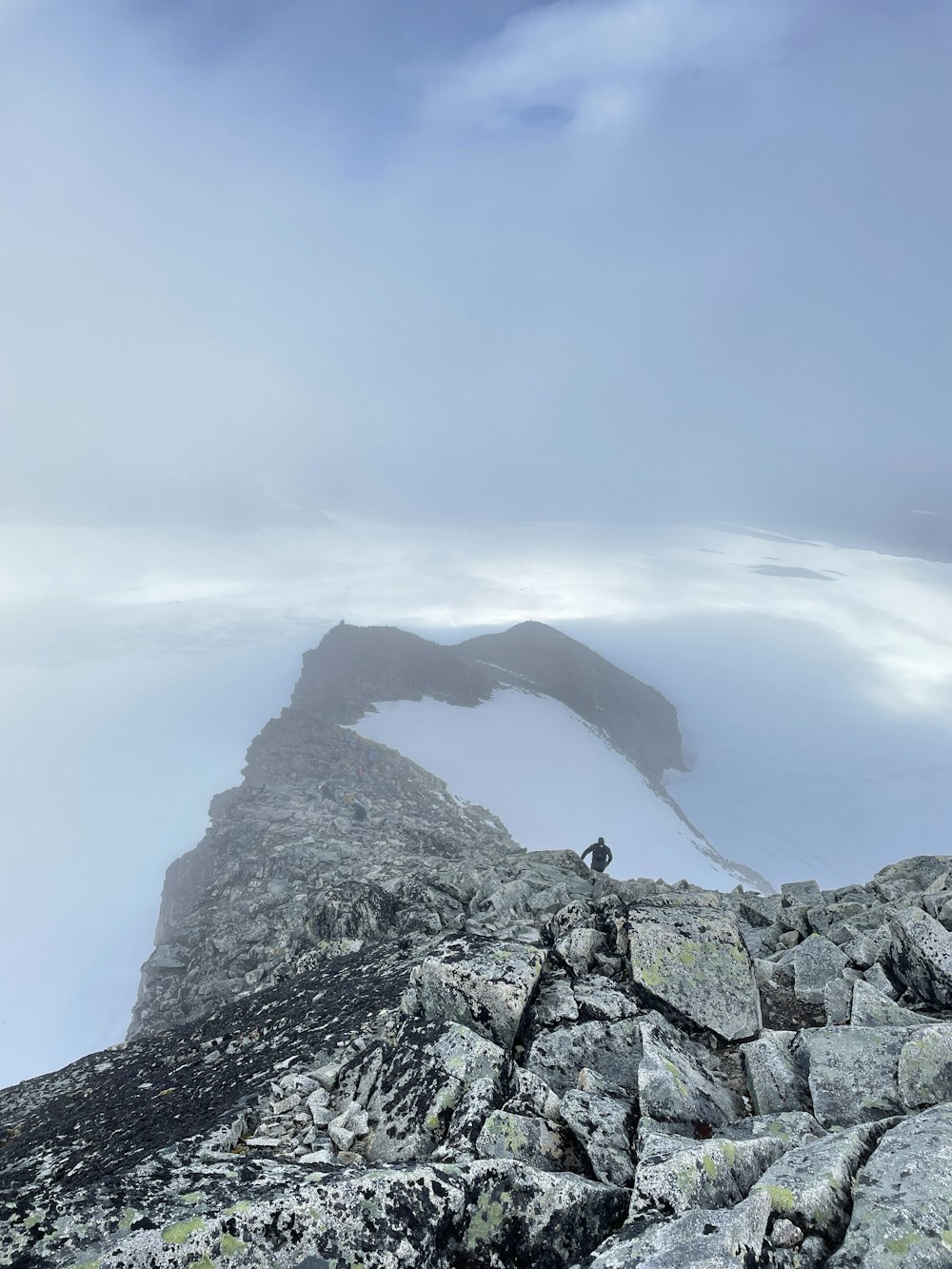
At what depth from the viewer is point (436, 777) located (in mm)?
50531

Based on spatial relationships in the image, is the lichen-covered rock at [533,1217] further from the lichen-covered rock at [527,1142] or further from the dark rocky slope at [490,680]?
the dark rocky slope at [490,680]

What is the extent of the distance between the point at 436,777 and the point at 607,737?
2450 centimetres

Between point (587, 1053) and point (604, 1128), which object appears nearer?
point (604, 1128)

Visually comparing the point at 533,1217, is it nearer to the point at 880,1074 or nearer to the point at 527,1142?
the point at 527,1142

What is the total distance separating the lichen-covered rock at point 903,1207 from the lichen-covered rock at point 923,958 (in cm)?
429

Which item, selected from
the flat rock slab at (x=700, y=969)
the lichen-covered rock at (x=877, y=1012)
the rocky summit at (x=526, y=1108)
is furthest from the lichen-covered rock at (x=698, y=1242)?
the flat rock slab at (x=700, y=969)

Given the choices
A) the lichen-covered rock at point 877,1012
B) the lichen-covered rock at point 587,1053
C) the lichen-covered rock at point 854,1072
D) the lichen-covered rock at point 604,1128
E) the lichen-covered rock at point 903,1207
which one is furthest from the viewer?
the lichen-covered rock at point 877,1012

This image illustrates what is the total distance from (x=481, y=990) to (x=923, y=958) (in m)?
5.86

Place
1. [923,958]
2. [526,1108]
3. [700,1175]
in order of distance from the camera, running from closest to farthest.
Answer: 1. [700,1175]
2. [526,1108]
3. [923,958]

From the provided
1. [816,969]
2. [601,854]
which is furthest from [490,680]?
[816,969]

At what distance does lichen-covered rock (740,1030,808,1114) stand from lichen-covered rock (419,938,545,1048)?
255 cm

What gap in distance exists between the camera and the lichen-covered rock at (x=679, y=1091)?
6.36 m

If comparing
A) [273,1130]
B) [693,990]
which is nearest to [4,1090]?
[273,1130]

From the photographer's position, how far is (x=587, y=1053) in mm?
7719
